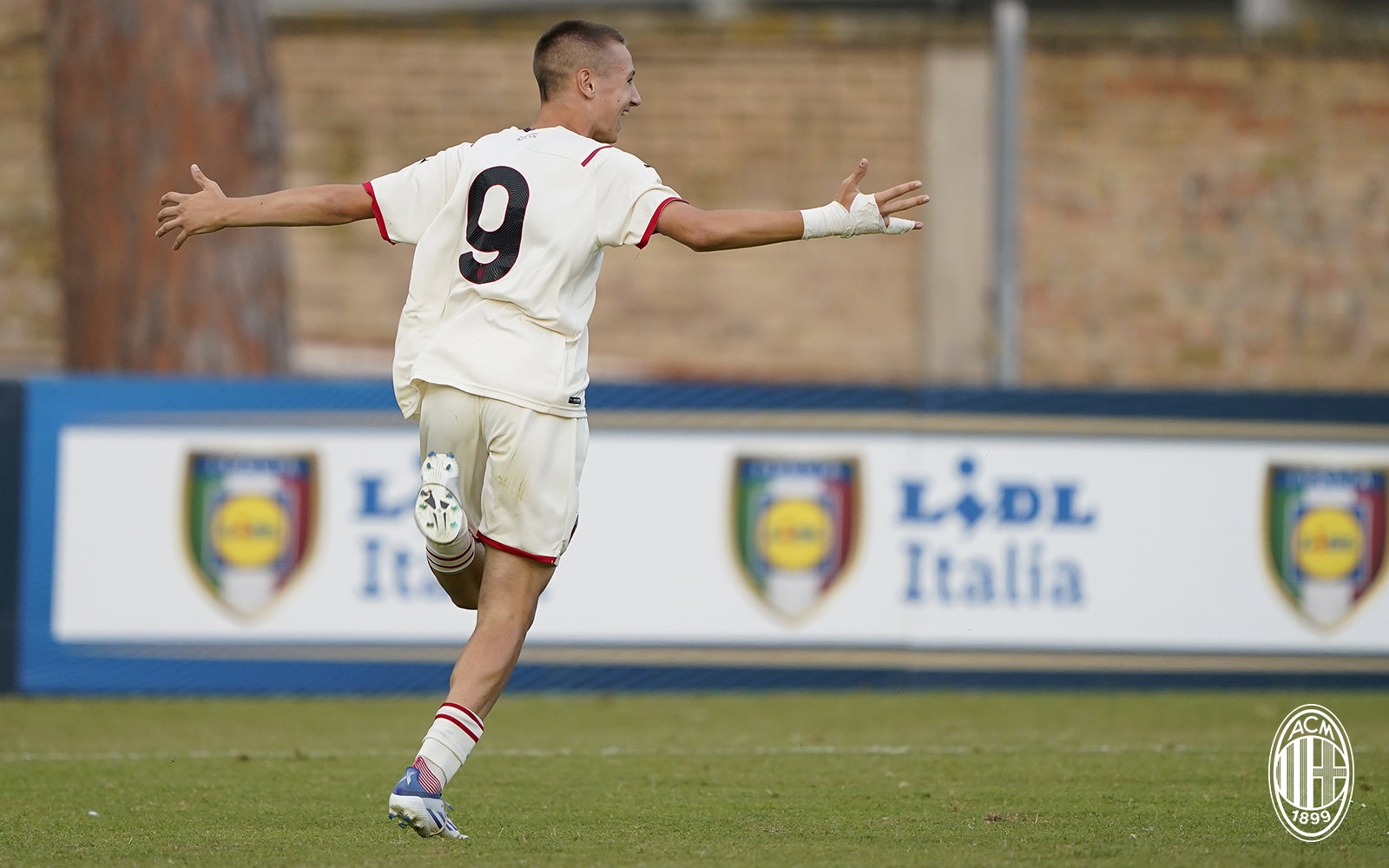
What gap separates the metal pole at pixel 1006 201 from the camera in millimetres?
10797

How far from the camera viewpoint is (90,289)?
11.2m

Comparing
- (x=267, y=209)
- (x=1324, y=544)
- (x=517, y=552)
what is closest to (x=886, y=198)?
(x=517, y=552)

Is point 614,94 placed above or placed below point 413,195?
above

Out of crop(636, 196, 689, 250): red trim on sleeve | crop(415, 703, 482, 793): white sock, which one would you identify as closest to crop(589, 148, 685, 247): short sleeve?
crop(636, 196, 689, 250): red trim on sleeve

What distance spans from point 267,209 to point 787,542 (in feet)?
15.4

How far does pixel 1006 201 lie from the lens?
11.0 meters

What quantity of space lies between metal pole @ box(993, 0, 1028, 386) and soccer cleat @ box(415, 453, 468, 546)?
606cm

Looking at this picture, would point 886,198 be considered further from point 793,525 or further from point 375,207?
point 793,525

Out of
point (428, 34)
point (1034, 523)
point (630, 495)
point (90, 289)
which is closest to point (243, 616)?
point (630, 495)

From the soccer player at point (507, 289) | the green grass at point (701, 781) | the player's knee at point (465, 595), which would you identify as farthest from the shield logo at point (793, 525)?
the soccer player at point (507, 289)

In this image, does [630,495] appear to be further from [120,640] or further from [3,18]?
[3,18]

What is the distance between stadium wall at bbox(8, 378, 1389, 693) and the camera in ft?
29.8

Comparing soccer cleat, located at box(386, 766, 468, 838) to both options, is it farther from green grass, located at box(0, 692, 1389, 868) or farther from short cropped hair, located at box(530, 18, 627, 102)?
short cropped hair, located at box(530, 18, 627, 102)

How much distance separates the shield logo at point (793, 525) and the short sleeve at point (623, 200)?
4.36 meters
